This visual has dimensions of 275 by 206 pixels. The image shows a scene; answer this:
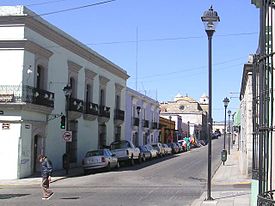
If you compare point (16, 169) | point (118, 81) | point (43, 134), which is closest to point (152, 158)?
point (118, 81)

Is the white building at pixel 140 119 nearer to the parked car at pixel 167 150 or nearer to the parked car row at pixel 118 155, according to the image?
the parked car at pixel 167 150

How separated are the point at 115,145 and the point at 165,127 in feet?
145

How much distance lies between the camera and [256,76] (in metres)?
5.48

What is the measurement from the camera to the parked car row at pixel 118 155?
3098cm

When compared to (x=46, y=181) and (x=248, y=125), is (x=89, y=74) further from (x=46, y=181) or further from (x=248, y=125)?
(x=46, y=181)

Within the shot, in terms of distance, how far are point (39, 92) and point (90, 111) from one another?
1055cm

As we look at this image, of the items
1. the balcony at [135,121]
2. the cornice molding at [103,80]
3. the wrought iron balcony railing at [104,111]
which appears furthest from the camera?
the balcony at [135,121]

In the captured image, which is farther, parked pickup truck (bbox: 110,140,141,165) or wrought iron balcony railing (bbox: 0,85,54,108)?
parked pickup truck (bbox: 110,140,141,165)

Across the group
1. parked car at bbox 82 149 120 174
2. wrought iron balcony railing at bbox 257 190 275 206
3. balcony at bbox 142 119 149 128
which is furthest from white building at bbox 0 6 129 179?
wrought iron balcony railing at bbox 257 190 275 206

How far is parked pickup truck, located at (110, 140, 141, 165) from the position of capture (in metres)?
36.7

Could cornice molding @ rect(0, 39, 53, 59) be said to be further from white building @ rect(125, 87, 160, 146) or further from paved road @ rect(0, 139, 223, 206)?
white building @ rect(125, 87, 160, 146)

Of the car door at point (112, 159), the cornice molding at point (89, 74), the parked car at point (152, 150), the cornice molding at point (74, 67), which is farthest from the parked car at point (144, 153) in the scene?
the cornice molding at point (74, 67)

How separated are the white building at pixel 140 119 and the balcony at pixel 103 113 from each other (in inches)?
371

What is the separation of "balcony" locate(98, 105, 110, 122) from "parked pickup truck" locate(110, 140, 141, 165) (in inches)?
→ 186
